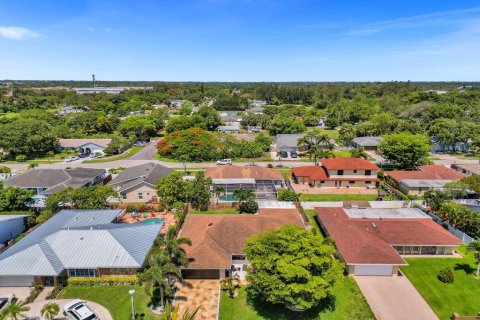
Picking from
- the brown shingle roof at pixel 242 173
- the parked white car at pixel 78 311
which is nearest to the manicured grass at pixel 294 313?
the parked white car at pixel 78 311

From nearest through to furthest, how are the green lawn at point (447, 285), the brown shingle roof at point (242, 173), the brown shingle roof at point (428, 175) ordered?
the green lawn at point (447, 285), the brown shingle roof at point (242, 173), the brown shingle roof at point (428, 175)

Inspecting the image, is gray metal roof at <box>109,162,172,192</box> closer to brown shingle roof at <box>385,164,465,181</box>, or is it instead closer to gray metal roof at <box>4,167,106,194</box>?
gray metal roof at <box>4,167,106,194</box>

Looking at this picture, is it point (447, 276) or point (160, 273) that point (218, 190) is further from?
point (447, 276)

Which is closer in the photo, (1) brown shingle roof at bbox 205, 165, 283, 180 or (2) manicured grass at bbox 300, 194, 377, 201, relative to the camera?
(2) manicured grass at bbox 300, 194, 377, 201

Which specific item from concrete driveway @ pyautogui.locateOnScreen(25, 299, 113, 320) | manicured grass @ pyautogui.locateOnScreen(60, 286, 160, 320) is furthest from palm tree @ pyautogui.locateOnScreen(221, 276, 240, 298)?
concrete driveway @ pyautogui.locateOnScreen(25, 299, 113, 320)

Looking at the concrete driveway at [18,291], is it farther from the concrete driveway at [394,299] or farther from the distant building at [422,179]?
the distant building at [422,179]

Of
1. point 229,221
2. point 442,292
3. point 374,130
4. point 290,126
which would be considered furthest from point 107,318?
point 374,130

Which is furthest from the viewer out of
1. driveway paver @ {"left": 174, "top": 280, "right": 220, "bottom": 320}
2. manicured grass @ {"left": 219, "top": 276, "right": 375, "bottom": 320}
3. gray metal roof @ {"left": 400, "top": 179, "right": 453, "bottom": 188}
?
gray metal roof @ {"left": 400, "top": 179, "right": 453, "bottom": 188}
